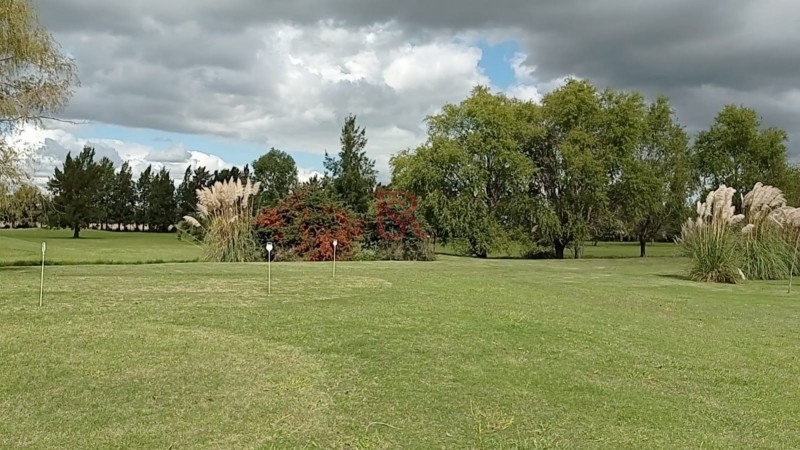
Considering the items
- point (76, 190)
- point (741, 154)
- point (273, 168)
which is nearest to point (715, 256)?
point (741, 154)

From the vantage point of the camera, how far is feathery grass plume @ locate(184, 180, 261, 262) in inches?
725

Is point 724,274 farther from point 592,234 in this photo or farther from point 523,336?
→ point 592,234

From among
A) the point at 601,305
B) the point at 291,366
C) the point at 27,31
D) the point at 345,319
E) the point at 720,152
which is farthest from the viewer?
the point at 720,152

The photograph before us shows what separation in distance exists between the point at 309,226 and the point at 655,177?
20497mm

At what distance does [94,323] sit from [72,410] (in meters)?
2.45

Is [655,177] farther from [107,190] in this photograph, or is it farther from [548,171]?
[107,190]

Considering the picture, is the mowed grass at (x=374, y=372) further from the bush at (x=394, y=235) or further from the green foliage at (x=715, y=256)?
the bush at (x=394, y=235)

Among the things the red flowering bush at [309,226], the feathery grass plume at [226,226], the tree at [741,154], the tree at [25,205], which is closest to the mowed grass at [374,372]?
the tree at [25,205]

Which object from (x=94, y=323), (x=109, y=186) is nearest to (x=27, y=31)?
(x=94, y=323)

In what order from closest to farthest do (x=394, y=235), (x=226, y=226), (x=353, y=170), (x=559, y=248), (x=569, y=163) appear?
(x=226, y=226) < (x=394, y=235) < (x=569, y=163) < (x=559, y=248) < (x=353, y=170)

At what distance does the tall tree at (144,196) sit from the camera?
7781 cm

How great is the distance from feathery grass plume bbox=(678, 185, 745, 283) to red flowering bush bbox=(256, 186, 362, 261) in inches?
433

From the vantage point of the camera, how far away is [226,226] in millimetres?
18375

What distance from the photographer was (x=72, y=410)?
438 centimetres
